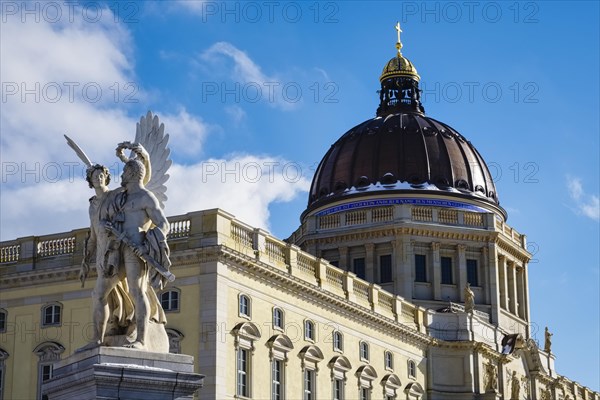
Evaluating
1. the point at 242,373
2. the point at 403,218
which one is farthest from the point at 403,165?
the point at 242,373

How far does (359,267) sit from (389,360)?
65.2ft

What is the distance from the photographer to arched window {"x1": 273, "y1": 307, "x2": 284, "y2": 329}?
58875 millimetres

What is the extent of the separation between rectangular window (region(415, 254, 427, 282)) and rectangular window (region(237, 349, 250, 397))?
35879 mm

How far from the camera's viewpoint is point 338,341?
65.4m

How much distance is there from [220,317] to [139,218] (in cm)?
3745

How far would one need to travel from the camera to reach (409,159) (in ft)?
311

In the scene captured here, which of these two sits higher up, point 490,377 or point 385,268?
point 385,268

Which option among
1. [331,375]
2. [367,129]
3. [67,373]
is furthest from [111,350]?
[367,129]

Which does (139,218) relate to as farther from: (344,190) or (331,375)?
(344,190)

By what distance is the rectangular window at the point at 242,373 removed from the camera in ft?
181

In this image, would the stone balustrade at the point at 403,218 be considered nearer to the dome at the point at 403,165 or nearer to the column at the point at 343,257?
the dome at the point at 403,165

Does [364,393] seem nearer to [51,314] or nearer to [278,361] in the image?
[278,361]

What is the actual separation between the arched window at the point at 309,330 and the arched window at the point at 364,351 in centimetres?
588

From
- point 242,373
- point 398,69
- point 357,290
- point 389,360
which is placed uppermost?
point 398,69
